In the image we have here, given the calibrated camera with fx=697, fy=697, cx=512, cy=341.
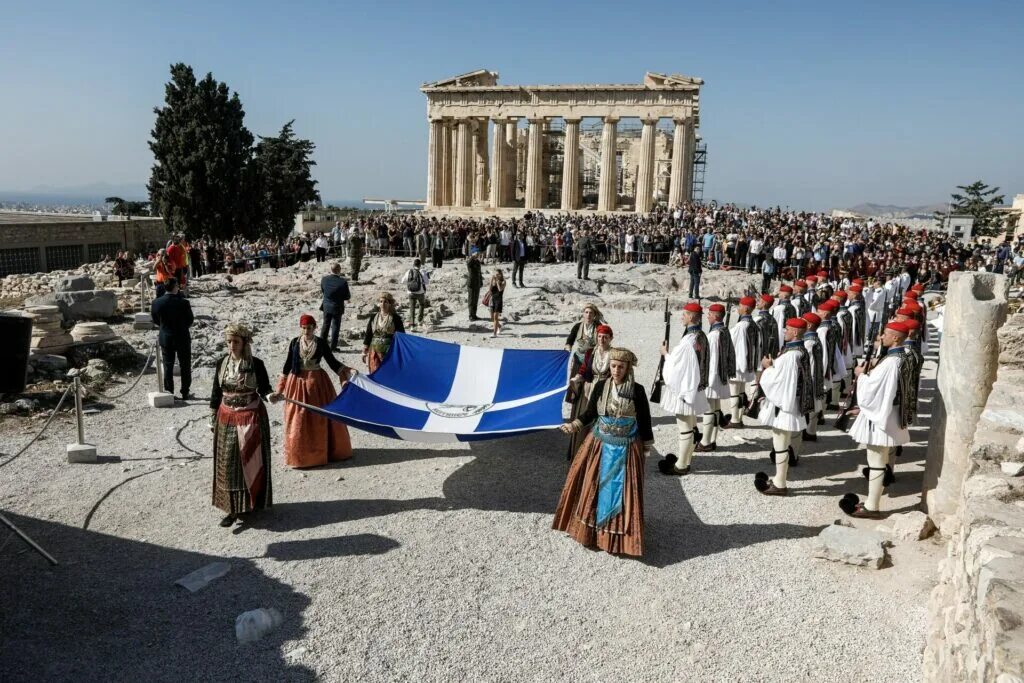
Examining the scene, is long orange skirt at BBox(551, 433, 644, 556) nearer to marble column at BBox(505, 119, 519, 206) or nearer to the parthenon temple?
the parthenon temple

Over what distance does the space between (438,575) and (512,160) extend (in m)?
55.0

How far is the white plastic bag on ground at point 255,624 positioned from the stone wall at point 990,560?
4398 mm

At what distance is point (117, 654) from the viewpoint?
15.8 ft

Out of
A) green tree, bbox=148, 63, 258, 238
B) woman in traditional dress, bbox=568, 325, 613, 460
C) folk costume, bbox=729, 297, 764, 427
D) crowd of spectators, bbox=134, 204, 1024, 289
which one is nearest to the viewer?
woman in traditional dress, bbox=568, 325, 613, 460

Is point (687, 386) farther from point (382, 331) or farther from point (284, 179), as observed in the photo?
point (284, 179)

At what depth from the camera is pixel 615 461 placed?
19.8ft

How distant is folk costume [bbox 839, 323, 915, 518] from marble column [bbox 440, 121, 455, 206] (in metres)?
48.5

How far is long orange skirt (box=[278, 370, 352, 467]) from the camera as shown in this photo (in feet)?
27.0

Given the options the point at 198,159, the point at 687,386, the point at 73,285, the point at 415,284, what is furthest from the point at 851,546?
the point at 198,159

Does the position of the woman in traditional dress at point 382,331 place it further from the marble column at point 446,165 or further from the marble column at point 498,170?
the marble column at point 446,165

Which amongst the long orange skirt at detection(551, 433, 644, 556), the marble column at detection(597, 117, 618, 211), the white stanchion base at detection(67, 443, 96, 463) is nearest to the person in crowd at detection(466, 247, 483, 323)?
the white stanchion base at detection(67, 443, 96, 463)

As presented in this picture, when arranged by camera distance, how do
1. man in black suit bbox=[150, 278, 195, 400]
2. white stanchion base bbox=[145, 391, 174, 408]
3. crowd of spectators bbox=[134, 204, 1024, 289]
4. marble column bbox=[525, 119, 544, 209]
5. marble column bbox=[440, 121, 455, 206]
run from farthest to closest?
marble column bbox=[440, 121, 455, 206]
marble column bbox=[525, 119, 544, 209]
crowd of spectators bbox=[134, 204, 1024, 289]
man in black suit bbox=[150, 278, 195, 400]
white stanchion base bbox=[145, 391, 174, 408]

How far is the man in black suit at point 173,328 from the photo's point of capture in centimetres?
1075

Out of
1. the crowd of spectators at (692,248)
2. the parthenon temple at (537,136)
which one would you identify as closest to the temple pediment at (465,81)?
the parthenon temple at (537,136)
